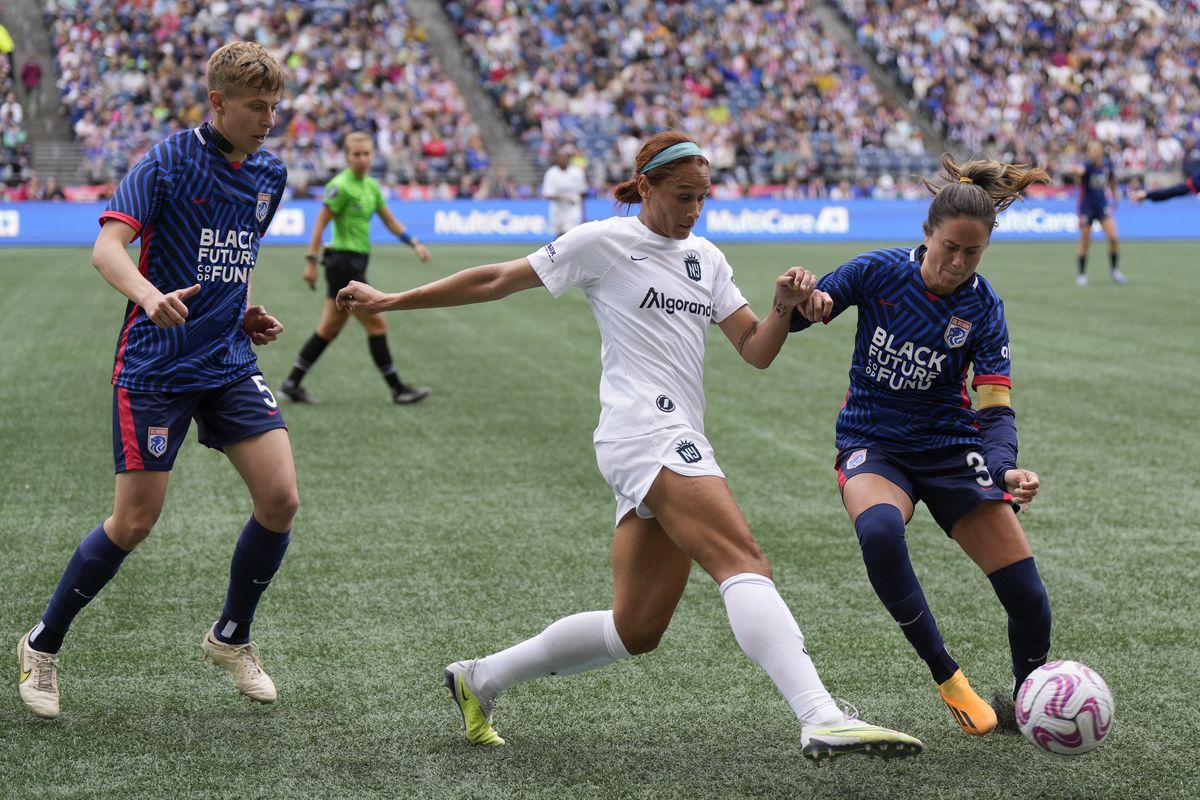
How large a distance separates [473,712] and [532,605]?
145cm

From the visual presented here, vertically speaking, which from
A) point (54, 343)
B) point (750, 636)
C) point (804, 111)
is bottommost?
point (54, 343)

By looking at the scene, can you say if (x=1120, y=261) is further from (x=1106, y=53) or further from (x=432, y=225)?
(x=1106, y=53)

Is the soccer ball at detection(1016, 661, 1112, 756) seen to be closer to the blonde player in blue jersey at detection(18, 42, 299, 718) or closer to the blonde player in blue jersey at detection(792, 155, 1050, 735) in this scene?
the blonde player in blue jersey at detection(792, 155, 1050, 735)

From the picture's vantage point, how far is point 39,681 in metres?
4.36

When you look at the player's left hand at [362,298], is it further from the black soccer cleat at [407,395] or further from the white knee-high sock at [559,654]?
the black soccer cleat at [407,395]

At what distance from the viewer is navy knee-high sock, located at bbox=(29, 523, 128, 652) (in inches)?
175

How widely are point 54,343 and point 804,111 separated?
83.6 ft

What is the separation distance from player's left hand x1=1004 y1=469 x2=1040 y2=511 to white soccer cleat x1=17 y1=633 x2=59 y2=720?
9.88ft

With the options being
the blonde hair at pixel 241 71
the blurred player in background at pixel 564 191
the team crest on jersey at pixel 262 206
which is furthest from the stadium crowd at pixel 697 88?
the blonde hair at pixel 241 71

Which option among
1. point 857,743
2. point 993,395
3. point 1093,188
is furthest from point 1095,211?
point 857,743

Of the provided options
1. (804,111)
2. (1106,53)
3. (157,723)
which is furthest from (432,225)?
(157,723)

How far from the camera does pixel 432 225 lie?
29.1m

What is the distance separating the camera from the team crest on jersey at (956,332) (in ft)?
14.0

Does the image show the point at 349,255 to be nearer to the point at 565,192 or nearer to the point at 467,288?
the point at 467,288
